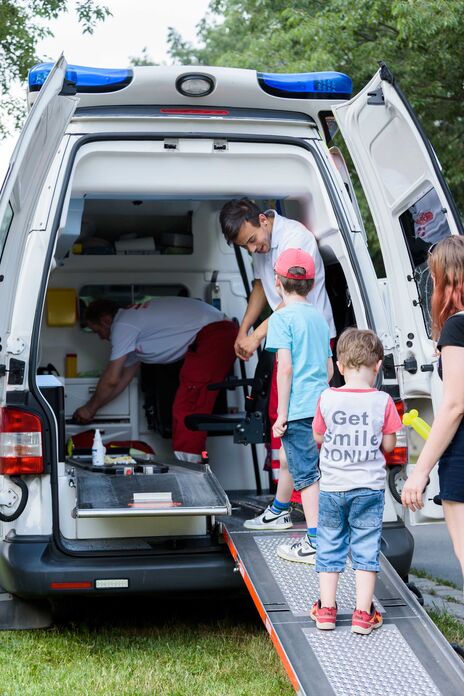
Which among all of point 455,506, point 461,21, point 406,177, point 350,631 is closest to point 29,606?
point 350,631

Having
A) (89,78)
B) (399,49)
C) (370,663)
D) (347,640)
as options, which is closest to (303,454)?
(347,640)

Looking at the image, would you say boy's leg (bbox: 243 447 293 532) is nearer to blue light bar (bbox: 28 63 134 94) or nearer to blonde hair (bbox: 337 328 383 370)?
blonde hair (bbox: 337 328 383 370)

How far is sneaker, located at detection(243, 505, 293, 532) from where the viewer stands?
15.5 ft

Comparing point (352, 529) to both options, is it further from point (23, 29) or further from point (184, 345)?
point (23, 29)

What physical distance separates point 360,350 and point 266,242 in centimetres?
163

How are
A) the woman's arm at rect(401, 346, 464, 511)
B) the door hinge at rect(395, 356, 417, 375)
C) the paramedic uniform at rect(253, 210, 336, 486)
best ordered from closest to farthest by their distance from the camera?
the woman's arm at rect(401, 346, 464, 511)
the door hinge at rect(395, 356, 417, 375)
the paramedic uniform at rect(253, 210, 336, 486)

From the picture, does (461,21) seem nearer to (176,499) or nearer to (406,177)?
(406,177)

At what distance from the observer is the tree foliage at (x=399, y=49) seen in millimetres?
10789

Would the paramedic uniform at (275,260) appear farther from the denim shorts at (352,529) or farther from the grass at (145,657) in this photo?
the denim shorts at (352,529)

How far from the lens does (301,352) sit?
4480 millimetres

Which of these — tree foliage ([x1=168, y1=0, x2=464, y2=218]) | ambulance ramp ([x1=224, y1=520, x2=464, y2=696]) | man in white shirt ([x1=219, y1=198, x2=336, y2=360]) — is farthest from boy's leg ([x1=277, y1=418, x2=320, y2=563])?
tree foliage ([x1=168, y1=0, x2=464, y2=218])

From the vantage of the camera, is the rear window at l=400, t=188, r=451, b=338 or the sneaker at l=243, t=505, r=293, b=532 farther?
the sneaker at l=243, t=505, r=293, b=532

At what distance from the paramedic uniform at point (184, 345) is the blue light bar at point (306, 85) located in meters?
2.20

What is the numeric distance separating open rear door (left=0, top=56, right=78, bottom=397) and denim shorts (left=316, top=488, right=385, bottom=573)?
1.53 m
